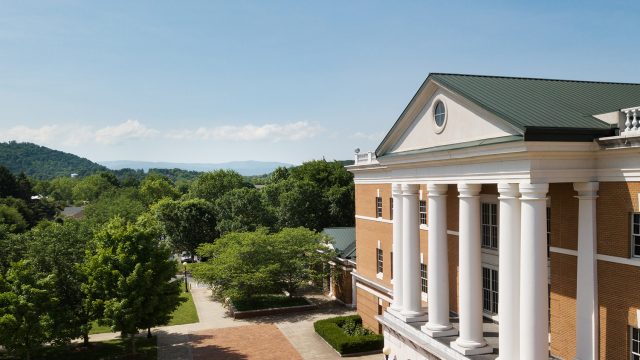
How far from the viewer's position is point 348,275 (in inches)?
1645

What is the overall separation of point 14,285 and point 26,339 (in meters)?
2.97

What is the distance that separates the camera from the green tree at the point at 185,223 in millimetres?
64500

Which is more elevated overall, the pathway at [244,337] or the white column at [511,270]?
the white column at [511,270]

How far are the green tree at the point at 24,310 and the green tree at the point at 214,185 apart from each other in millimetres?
64871

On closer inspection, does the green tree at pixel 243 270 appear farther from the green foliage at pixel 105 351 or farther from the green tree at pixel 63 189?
the green tree at pixel 63 189

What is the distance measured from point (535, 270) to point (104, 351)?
2829cm

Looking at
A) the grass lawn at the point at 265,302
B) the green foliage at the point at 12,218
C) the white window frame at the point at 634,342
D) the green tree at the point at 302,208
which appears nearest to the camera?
the white window frame at the point at 634,342

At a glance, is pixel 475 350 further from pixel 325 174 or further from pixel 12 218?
pixel 12 218

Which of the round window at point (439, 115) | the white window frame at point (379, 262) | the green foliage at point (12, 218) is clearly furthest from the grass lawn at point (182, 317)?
the green foliage at point (12, 218)

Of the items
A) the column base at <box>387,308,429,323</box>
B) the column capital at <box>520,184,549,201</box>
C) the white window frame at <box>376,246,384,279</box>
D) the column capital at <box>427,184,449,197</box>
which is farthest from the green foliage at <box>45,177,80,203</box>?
the column capital at <box>520,184,549,201</box>

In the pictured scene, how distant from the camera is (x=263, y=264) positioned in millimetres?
41000

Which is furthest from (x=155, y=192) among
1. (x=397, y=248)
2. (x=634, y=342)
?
(x=634, y=342)

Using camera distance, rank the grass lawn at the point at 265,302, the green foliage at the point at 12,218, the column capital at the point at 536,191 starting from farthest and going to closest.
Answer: the green foliage at the point at 12,218 < the grass lawn at the point at 265,302 < the column capital at the point at 536,191

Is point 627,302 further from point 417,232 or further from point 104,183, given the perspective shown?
point 104,183
